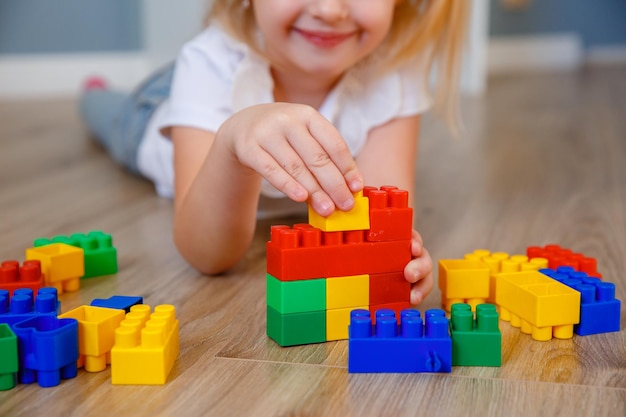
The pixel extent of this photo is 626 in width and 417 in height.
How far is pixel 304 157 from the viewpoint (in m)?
0.74

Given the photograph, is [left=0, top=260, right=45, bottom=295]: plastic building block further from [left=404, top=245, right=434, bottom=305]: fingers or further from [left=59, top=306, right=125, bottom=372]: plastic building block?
[left=404, top=245, right=434, bottom=305]: fingers

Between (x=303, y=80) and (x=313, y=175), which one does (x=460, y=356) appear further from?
(x=303, y=80)

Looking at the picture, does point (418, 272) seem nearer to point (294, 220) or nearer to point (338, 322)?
point (338, 322)

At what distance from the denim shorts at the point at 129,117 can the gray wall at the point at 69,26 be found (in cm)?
120

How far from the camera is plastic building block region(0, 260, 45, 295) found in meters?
0.84

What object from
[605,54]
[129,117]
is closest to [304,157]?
[129,117]

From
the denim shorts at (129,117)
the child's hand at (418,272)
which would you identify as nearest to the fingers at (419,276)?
the child's hand at (418,272)

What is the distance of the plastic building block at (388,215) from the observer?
0.73 metres

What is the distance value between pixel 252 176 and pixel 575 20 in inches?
163

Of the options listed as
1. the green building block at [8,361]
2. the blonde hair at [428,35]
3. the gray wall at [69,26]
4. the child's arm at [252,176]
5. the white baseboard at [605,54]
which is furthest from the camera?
the white baseboard at [605,54]

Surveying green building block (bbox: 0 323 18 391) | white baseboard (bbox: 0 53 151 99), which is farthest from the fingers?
white baseboard (bbox: 0 53 151 99)

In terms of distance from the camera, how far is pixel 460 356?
692mm

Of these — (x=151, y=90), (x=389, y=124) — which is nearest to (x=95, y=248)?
(x=389, y=124)

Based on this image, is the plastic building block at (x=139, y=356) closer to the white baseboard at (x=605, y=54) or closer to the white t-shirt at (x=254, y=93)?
the white t-shirt at (x=254, y=93)
